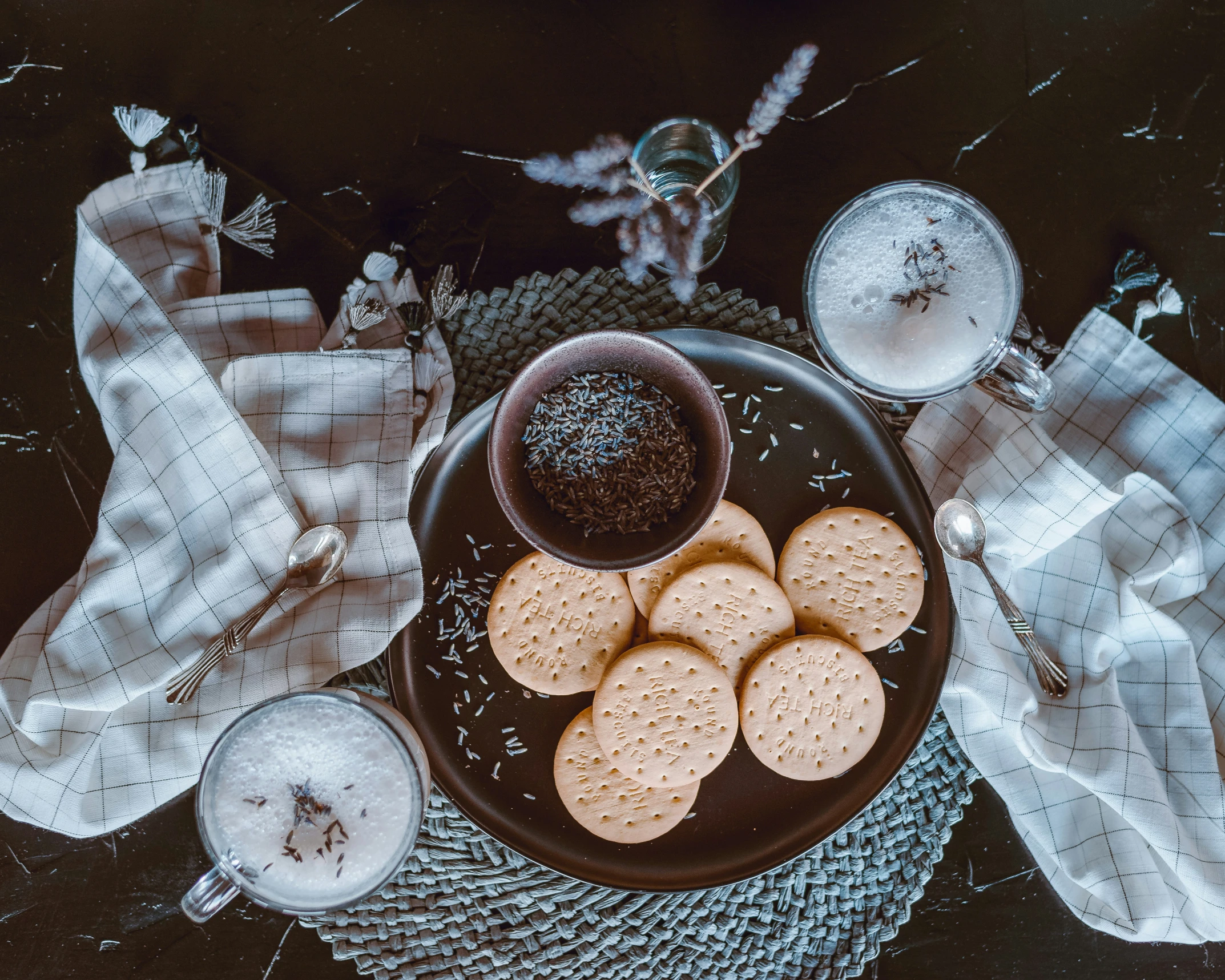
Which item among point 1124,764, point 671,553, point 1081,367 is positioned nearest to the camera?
point 671,553

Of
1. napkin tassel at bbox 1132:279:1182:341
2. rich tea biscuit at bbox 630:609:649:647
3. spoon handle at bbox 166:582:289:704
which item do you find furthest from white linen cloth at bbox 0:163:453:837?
napkin tassel at bbox 1132:279:1182:341

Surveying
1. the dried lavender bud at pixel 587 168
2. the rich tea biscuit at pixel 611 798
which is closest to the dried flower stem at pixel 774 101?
the dried lavender bud at pixel 587 168

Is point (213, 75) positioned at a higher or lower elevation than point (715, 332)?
higher

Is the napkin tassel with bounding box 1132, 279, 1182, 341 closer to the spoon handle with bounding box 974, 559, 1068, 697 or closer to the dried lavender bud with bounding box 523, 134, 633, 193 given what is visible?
the spoon handle with bounding box 974, 559, 1068, 697

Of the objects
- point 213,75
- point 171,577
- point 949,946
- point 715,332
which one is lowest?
point 949,946

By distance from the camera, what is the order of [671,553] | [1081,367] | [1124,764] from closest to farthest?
[671,553], [1124,764], [1081,367]

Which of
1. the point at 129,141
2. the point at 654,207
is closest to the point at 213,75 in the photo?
the point at 129,141

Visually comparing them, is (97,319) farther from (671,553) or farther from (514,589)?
(671,553)

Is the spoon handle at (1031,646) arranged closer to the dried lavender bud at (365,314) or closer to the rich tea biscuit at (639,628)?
the rich tea biscuit at (639,628)

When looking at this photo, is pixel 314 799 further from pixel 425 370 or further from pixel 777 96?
pixel 777 96
